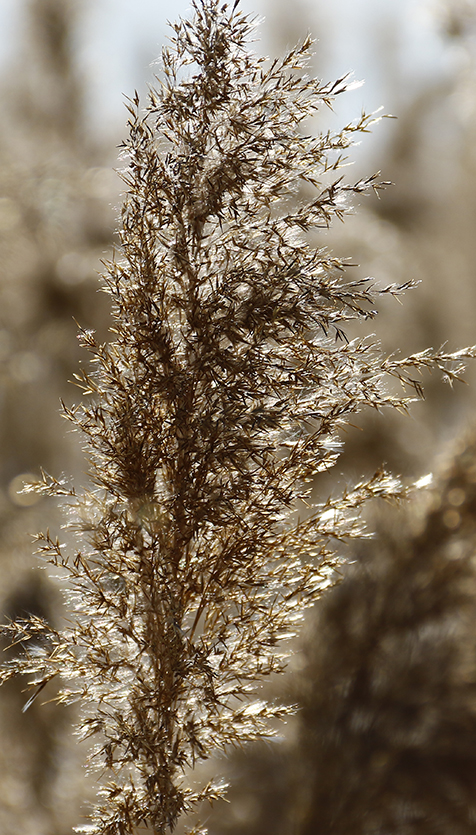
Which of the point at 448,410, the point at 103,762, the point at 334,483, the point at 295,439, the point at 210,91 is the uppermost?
the point at 448,410

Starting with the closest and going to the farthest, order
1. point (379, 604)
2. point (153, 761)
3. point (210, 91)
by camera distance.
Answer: point (210, 91)
point (153, 761)
point (379, 604)

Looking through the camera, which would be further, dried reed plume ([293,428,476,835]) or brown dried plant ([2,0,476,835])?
dried reed plume ([293,428,476,835])

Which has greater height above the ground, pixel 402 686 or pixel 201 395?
pixel 201 395

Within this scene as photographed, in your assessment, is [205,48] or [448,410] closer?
[205,48]

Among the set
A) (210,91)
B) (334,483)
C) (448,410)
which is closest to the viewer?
(210,91)

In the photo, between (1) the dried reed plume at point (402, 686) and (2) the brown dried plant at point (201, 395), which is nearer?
(2) the brown dried plant at point (201, 395)

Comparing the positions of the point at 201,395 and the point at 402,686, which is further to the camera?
the point at 402,686

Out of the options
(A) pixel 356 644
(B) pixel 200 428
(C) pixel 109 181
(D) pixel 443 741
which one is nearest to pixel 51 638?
(B) pixel 200 428

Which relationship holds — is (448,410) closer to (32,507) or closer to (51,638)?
(32,507)
